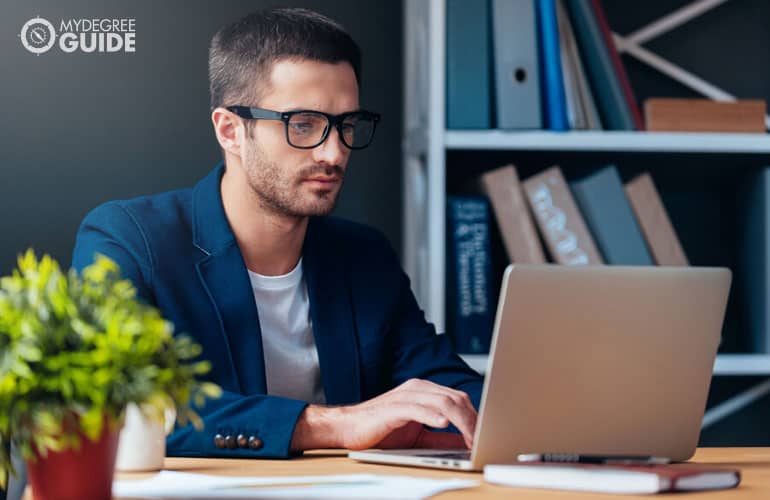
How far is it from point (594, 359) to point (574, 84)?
4.13ft

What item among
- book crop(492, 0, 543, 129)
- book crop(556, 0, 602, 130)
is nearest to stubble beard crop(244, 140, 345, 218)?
book crop(492, 0, 543, 129)

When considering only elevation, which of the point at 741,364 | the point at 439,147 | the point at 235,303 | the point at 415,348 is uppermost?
the point at 439,147

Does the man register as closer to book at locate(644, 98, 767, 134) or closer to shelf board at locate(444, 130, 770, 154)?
shelf board at locate(444, 130, 770, 154)

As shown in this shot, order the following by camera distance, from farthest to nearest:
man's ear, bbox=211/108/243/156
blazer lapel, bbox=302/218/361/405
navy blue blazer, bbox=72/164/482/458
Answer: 1. man's ear, bbox=211/108/243/156
2. blazer lapel, bbox=302/218/361/405
3. navy blue blazer, bbox=72/164/482/458

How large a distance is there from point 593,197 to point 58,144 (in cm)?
117

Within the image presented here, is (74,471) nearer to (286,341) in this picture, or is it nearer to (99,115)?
(286,341)

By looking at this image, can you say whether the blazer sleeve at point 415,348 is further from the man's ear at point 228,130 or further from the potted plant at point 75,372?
the potted plant at point 75,372

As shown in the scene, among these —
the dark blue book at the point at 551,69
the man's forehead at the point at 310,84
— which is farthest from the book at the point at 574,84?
the man's forehead at the point at 310,84

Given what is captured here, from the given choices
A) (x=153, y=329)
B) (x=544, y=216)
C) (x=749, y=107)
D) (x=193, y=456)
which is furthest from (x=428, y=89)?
(x=153, y=329)

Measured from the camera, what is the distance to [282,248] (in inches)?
78.0

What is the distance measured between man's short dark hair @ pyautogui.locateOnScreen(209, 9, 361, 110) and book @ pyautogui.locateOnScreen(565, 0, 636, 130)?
1.83 feet

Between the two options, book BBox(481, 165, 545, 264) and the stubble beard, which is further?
book BBox(481, 165, 545, 264)

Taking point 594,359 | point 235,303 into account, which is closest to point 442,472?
point 594,359

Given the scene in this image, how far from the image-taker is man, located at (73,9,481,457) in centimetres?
180
